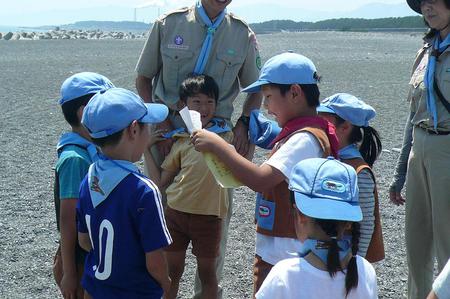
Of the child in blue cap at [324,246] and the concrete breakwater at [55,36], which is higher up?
the child in blue cap at [324,246]

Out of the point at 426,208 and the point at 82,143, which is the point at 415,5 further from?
the point at 82,143

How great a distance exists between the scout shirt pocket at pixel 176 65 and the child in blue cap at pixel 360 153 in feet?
3.33

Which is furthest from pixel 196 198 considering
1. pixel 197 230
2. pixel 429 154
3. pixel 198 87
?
pixel 429 154

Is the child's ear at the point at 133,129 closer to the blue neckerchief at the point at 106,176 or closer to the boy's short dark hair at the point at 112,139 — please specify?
the boy's short dark hair at the point at 112,139

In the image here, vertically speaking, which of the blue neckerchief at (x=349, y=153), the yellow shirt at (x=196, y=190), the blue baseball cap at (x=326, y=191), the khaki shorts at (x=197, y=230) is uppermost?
the blue baseball cap at (x=326, y=191)

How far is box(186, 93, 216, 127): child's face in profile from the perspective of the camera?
400 cm

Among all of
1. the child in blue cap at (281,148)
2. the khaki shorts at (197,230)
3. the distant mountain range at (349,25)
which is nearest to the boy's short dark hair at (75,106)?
the child in blue cap at (281,148)

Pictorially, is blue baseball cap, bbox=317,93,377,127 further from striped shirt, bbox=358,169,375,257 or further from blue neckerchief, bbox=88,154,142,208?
blue neckerchief, bbox=88,154,142,208

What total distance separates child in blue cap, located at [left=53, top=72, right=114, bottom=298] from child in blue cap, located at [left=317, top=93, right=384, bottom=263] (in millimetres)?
1360

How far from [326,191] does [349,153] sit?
3.92 feet

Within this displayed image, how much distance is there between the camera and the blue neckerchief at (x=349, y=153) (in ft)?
11.8

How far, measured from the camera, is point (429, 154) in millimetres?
3900

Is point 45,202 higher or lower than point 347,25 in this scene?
higher

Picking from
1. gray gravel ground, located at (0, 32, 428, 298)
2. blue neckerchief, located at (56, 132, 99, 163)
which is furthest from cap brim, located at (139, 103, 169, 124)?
gray gravel ground, located at (0, 32, 428, 298)
